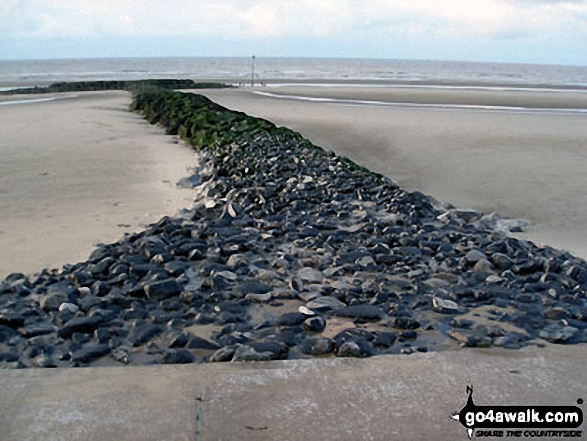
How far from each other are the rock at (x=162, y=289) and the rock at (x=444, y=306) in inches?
67.4

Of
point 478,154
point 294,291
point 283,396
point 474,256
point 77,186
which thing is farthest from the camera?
point 478,154

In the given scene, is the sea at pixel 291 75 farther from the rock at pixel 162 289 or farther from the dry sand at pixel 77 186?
the rock at pixel 162 289

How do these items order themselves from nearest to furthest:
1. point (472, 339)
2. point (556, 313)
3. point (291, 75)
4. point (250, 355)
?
point (250, 355) → point (472, 339) → point (556, 313) → point (291, 75)

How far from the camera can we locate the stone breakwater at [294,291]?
11.3 feet

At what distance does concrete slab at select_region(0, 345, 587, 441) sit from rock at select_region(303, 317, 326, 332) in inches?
21.8

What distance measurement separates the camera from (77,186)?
873cm

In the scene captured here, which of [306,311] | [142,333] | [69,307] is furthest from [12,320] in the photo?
[306,311]

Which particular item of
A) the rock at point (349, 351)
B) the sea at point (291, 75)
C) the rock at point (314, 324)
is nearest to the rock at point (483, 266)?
the rock at point (314, 324)

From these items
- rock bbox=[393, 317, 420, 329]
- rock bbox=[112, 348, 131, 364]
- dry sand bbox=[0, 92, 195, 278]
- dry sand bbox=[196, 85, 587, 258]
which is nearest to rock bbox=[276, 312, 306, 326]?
rock bbox=[393, 317, 420, 329]

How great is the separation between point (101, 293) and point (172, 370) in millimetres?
1460

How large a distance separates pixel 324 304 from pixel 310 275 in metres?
0.60

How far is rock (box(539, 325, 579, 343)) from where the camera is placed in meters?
3.50

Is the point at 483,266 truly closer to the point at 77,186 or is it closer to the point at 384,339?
the point at 384,339

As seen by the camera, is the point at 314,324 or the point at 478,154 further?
the point at 478,154
